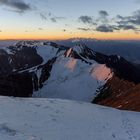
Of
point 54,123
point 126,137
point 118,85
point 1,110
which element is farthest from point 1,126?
point 118,85

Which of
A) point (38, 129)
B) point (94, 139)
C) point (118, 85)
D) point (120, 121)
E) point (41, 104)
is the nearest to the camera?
point (94, 139)

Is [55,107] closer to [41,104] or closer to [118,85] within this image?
[41,104]

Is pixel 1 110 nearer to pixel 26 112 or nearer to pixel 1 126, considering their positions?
pixel 26 112

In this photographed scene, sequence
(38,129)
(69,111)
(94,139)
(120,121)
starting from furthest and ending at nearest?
(69,111), (120,121), (38,129), (94,139)

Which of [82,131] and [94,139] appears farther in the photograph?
[82,131]

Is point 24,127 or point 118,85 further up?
point 24,127

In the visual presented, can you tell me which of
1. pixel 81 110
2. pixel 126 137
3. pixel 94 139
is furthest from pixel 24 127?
pixel 81 110
